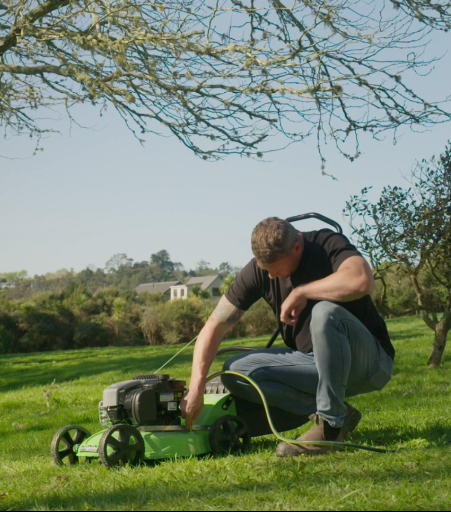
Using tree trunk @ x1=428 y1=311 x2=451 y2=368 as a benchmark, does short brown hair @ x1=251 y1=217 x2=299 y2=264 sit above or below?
above

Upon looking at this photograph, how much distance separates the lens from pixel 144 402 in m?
4.16

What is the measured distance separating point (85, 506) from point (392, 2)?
281 inches

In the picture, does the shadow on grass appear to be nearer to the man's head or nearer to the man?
the man

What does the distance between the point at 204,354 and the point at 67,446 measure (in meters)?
1.09

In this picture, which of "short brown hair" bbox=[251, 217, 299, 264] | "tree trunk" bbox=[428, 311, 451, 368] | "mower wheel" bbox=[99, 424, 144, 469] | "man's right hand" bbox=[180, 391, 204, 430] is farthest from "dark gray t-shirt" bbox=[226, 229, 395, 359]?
"tree trunk" bbox=[428, 311, 451, 368]

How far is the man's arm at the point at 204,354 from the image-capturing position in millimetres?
4199

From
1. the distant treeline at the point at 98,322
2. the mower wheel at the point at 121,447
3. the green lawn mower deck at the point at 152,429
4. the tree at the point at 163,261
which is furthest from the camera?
the tree at the point at 163,261

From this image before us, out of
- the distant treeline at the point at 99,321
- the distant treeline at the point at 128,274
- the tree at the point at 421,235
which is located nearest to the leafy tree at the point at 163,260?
the distant treeline at the point at 128,274

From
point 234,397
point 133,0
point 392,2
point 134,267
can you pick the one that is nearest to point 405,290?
point 392,2

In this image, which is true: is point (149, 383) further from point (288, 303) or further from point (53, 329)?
point (53, 329)

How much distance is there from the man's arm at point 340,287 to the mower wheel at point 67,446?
1.50 metres

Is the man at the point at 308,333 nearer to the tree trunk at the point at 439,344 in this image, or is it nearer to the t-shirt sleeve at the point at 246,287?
the t-shirt sleeve at the point at 246,287

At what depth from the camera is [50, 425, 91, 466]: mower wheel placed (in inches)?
174

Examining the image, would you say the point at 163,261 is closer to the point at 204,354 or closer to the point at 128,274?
Answer: the point at 128,274
